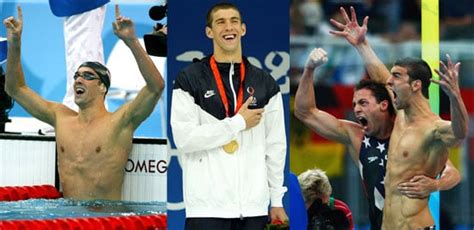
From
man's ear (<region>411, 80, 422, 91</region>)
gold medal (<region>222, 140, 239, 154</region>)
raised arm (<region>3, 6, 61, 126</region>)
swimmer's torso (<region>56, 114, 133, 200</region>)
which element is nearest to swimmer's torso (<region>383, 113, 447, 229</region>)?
man's ear (<region>411, 80, 422, 91</region>)

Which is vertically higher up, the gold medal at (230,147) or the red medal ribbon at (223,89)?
the red medal ribbon at (223,89)

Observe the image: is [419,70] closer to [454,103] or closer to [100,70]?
[454,103]

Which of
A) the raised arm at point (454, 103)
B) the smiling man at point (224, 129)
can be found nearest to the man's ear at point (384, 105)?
the raised arm at point (454, 103)

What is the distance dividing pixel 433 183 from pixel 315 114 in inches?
25.6

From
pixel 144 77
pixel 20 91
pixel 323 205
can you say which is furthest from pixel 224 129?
pixel 20 91

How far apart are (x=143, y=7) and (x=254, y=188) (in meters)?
3.72

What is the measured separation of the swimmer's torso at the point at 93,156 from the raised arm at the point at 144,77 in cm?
11

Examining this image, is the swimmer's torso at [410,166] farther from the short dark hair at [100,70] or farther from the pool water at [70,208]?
the short dark hair at [100,70]

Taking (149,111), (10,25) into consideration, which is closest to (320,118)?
(149,111)

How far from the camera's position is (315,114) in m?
6.04

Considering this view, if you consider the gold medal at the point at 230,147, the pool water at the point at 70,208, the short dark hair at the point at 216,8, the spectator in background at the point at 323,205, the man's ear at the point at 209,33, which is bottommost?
the pool water at the point at 70,208

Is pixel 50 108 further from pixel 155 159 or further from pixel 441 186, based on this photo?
pixel 441 186

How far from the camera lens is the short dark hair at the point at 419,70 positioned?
19.3ft

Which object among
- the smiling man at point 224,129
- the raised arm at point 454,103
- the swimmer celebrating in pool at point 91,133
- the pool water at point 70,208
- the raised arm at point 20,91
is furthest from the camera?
the swimmer celebrating in pool at point 91,133
